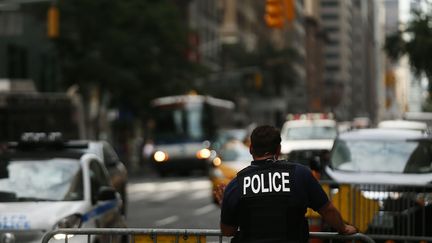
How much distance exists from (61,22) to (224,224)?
39430mm

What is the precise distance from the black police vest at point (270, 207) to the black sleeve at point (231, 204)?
0.13 feet

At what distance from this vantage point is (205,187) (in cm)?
3559

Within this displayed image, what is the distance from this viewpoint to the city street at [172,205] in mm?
21312

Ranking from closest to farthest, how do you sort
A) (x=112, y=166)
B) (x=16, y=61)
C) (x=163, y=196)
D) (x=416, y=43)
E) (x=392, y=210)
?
(x=392, y=210)
(x=112, y=166)
(x=416, y=43)
(x=163, y=196)
(x=16, y=61)

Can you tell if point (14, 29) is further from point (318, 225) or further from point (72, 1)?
point (318, 225)

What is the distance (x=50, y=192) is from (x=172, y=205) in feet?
48.6

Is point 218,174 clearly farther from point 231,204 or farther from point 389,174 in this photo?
point 231,204

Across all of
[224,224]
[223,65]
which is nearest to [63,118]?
[224,224]

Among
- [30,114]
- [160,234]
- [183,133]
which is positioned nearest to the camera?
[160,234]

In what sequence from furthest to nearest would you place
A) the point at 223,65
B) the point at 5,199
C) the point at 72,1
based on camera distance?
the point at 223,65, the point at 72,1, the point at 5,199

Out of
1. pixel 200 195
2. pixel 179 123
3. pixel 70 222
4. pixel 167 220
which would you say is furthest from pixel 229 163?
pixel 179 123

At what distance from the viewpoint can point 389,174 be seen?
14.5 m

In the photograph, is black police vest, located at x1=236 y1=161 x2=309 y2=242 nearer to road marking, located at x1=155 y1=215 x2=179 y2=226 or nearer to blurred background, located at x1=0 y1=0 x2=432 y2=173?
road marking, located at x1=155 y1=215 x2=179 y2=226

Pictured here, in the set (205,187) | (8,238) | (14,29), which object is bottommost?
(205,187)
